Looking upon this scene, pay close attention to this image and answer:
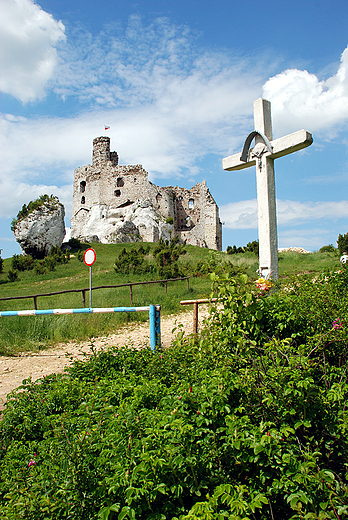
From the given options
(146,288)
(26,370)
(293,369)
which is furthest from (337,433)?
(146,288)

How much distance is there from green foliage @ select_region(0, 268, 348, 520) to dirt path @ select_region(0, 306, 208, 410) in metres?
1.17

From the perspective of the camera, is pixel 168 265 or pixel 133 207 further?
pixel 133 207

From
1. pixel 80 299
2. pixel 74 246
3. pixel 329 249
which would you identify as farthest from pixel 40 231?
pixel 329 249

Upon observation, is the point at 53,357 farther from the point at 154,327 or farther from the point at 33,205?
the point at 33,205

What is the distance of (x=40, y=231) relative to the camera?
1011 inches

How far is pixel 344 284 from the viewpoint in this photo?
476 centimetres

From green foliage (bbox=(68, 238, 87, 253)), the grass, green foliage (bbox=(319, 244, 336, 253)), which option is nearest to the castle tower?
green foliage (bbox=(68, 238, 87, 253))

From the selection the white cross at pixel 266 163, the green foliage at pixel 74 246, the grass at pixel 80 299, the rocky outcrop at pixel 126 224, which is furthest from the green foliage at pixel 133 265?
the rocky outcrop at pixel 126 224

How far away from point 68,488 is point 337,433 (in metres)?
1.48

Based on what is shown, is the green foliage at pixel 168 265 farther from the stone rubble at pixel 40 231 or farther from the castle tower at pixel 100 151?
the castle tower at pixel 100 151

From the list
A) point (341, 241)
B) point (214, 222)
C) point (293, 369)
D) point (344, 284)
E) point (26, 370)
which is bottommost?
point (26, 370)

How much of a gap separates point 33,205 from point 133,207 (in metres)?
12.7

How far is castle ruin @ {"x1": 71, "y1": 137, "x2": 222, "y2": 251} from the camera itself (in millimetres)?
36312

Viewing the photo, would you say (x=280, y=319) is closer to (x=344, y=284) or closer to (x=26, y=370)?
(x=344, y=284)
